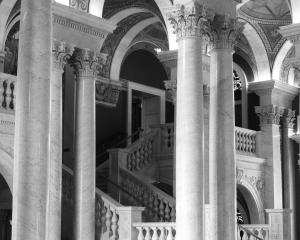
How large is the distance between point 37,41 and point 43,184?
1769mm

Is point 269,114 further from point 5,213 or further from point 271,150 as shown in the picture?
point 5,213

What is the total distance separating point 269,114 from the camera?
19.8 meters

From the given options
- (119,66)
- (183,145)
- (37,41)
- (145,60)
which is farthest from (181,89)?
(145,60)

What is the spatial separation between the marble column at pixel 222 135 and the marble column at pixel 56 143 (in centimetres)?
248

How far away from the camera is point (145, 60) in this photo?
21672mm

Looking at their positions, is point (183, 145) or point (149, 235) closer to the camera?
point (183, 145)

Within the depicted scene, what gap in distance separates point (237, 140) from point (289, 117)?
85.9 inches

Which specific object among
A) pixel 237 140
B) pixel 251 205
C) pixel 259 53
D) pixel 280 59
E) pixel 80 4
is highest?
pixel 259 53

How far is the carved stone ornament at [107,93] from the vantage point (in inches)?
760

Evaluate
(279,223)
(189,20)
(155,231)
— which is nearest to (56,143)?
(155,231)

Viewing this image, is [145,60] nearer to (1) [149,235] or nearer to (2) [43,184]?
(1) [149,235]

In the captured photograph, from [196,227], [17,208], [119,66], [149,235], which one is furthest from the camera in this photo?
[119,66]

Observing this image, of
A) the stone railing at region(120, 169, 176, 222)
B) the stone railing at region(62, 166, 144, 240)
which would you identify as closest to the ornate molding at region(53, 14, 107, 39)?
the stone railing at region(62, 166, 144, 240)

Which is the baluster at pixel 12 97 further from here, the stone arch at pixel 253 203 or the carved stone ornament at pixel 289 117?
the carved stone ornament at pixel 289 117
